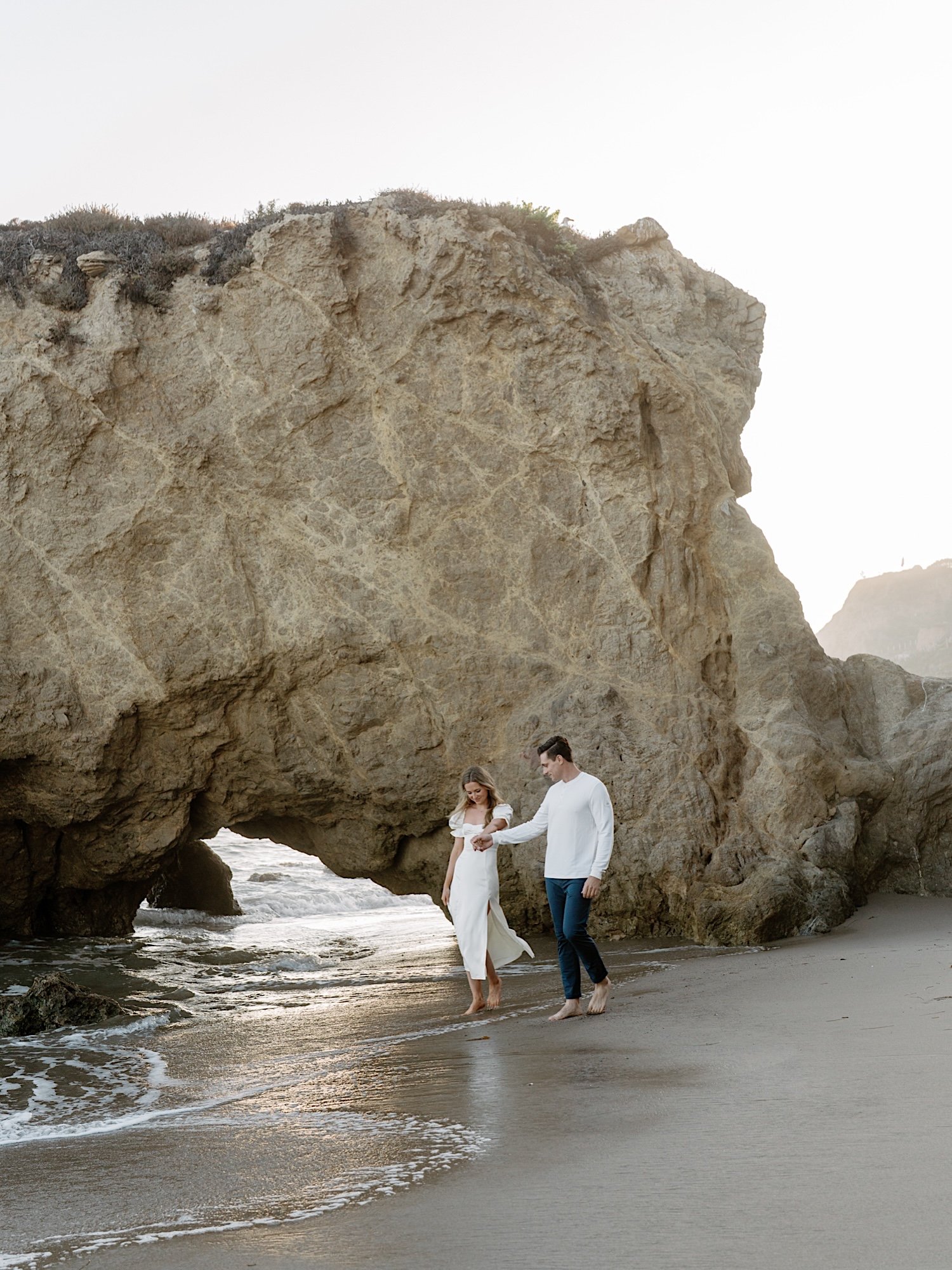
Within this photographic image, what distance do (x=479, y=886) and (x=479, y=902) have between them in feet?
0.32

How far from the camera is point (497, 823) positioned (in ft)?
24.1

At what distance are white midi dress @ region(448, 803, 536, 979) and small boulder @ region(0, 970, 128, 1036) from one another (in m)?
2.43

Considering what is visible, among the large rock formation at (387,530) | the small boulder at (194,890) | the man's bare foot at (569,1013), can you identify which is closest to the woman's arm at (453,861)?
the man's bare foot at (569,1013)

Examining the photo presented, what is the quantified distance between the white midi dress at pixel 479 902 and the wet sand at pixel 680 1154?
156 cm

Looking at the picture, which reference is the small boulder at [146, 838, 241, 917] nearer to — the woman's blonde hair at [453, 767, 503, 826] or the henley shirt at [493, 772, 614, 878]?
the woman's blonde hair at [453, 767, 503, 826]

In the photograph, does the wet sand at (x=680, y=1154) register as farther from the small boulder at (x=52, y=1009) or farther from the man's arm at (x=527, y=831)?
the small boulder at (x=52, y=1009)

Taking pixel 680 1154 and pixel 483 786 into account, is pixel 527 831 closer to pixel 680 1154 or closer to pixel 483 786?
pixel 483 786

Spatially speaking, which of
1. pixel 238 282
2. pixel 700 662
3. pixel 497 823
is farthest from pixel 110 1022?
pixel 238 282

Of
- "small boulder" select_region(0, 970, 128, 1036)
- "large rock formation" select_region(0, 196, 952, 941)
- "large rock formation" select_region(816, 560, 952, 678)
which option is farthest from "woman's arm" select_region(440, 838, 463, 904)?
"large rock formation" select_region(816, 560, 952, 678)

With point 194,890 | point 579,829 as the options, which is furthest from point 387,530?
point 194,890

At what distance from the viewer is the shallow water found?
10.2 ft

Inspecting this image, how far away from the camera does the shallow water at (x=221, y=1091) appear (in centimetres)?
311

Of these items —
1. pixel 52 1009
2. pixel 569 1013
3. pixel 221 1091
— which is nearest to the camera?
pixel 221 1091

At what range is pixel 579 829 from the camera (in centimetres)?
660
